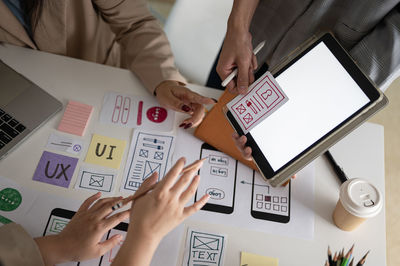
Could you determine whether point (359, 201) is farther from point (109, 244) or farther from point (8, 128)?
point (8, 128)

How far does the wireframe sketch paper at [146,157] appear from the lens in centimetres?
85

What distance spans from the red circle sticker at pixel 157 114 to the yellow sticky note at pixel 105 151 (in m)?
0.10

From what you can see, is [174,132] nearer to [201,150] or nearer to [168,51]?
[201,150]

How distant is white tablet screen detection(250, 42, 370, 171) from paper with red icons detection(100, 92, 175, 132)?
27 cm

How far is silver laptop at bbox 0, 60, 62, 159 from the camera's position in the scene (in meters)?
0.86

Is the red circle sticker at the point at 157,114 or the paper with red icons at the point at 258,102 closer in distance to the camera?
the paper with red icons at the point at 258,102

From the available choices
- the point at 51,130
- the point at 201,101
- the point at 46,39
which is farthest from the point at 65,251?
the point at 46,39

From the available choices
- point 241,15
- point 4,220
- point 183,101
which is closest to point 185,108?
point 183,101

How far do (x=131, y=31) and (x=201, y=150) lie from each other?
440 mm

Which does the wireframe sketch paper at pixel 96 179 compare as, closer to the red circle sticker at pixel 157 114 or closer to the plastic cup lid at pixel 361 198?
the red circle sticker at pixel 157 114

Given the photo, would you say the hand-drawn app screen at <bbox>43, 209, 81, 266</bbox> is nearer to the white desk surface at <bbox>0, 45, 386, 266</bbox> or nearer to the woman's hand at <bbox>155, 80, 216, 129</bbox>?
the white desk surface at <bbox>0, 45, 386, 266</bbox>

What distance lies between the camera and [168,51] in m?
1.04

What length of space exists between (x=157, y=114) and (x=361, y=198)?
0.53 m

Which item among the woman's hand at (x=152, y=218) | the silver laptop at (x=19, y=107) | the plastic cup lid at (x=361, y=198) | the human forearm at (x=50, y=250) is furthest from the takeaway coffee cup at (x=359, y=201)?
the silver laptop at (x=19, y=107)
